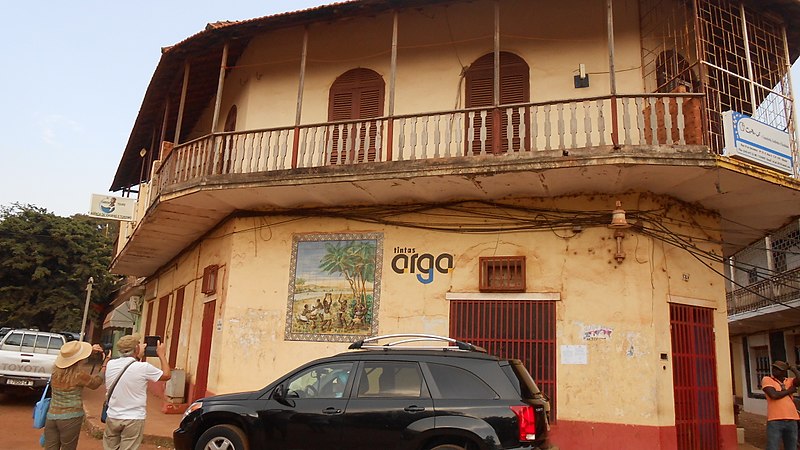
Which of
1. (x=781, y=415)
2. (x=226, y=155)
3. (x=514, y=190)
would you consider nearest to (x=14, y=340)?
(x=226, y=155)

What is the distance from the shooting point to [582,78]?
9672 millimetres

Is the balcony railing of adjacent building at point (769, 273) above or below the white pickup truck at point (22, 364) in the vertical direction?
above

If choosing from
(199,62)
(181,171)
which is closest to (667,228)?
(181,171)

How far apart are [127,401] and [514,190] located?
6208 millimetres

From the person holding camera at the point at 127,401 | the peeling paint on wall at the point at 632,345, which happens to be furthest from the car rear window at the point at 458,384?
the peeling paint on wall at the point at 632,345

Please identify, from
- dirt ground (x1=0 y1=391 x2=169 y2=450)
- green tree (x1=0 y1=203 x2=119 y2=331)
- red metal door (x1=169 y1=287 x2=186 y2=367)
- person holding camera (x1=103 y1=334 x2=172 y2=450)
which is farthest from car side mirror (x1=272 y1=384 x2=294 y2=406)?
green tree (x1=0 y1=203 x2=119 y2=331)

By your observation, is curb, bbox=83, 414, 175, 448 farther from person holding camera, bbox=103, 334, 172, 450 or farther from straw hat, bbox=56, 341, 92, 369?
straw hat, bbox=56, 341, 92, 369

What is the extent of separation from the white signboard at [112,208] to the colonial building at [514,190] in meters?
4.89

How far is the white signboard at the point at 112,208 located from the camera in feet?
52.3

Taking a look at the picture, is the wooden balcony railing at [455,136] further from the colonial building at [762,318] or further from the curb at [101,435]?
the colonial building at [762,318]

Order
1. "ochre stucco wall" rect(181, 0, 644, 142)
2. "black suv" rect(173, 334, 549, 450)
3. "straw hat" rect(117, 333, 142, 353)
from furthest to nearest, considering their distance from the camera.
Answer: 1. "ochre stucco wall" rect(181, 0, 644, 142)
2. "straw hat" rect(117, 333, 142, 353)
3. "black suv" rect(173, 334, 549, 450)

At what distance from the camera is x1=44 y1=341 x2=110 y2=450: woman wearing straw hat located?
5484mm

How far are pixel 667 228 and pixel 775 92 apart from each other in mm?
2705

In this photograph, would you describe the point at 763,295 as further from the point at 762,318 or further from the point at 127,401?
the point at 127,401
